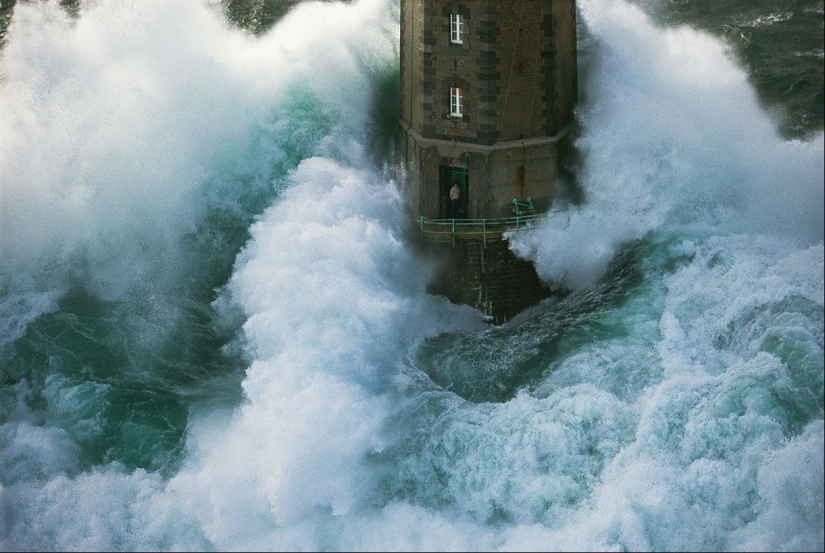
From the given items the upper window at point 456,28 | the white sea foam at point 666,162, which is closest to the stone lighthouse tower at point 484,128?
the upper window at point 456,28

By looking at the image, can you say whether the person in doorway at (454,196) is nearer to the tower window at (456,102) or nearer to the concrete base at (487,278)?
the concrete base at (487,278)

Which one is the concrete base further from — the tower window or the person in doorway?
the tower window

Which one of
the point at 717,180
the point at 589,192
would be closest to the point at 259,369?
the point at 589,192

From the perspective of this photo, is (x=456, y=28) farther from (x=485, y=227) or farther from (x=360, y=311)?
(x=360, y=311)

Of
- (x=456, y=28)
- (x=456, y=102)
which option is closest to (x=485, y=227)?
(x=456, y=102)

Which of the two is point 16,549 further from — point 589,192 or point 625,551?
point 589,192

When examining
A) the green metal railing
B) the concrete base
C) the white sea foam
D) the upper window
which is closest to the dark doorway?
the green metal railing
